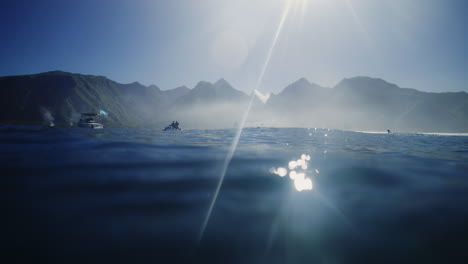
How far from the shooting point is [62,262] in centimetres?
183

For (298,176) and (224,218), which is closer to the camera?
(224,218)

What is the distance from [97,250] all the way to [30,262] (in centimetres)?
61

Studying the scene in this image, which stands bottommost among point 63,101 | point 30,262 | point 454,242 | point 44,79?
point 30,262

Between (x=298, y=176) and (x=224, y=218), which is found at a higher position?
(x=298, y=176)

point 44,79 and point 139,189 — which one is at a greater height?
point 44,79

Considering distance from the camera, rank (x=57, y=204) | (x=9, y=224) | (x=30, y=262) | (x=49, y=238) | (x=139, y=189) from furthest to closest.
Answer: (x=139, y=189), (x=57, y=204), (x=9, y=224), (x=49, y=238), (x=30, y=262)

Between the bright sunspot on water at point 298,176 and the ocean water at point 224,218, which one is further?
the bright sunspot on water at point 298,176

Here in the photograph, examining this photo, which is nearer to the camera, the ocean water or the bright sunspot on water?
the ocean water

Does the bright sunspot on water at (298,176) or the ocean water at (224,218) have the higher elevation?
the bright sunspot on water at (298,176)

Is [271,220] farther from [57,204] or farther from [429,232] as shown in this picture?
[57,204]

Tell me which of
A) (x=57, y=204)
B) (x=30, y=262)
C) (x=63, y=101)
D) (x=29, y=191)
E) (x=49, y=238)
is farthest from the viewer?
(x=63, y=101)

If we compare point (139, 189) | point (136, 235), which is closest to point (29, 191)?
point (139, 189)

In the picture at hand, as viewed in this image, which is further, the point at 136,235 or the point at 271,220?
the point at 271,220

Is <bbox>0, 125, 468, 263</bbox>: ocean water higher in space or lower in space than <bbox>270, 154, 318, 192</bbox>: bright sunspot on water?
lower
